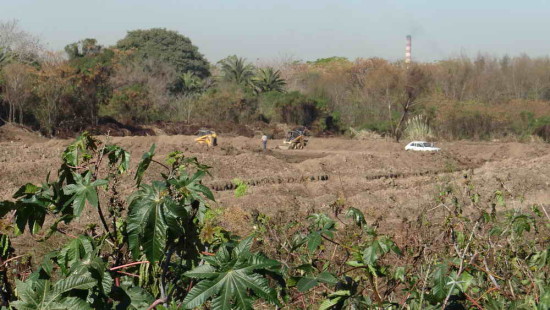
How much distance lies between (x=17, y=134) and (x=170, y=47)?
3372 centimetres

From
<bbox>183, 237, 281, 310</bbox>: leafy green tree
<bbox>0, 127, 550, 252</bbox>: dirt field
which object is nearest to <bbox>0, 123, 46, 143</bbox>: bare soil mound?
<bbox>0, 127, 550, 252</bbox>: dirt field

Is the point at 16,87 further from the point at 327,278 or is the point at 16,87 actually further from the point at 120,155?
the point at 327,278

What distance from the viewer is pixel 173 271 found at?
9.61ft

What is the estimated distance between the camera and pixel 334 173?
2062 centimetres

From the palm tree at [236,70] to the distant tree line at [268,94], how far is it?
0.27 feet

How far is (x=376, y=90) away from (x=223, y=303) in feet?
145

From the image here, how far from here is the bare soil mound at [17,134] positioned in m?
29.0

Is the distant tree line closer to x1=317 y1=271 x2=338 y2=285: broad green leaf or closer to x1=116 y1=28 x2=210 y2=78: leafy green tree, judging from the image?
x1=116 y1=28 x2=210 y2=78: leafy green tree

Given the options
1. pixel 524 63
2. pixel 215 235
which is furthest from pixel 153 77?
pixel 215 235

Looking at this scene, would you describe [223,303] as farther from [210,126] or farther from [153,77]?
[153,77]

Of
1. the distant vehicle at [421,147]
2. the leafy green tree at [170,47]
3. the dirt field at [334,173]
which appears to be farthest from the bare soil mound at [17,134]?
the leafy green tree at [170,47]

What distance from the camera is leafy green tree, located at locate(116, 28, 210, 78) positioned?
61031mm

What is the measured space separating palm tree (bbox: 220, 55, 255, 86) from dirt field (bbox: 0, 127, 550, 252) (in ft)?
56.0

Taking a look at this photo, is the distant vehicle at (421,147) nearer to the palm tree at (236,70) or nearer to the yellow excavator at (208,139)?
the yellow excavator at (208,139)
